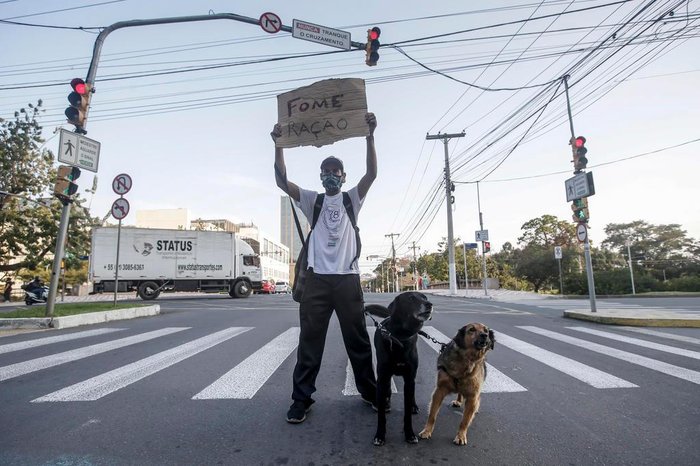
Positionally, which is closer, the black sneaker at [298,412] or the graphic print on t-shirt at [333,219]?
the black sneaker at [298,412]

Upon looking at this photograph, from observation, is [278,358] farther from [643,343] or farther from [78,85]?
[78,85]

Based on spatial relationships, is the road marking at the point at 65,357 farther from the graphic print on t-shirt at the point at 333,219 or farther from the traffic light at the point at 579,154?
the traffic light at the point at 579,154

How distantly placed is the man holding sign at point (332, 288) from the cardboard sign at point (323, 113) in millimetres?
440

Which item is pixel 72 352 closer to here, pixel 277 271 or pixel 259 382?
pixel 259 382

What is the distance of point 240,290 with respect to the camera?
70.9 feet

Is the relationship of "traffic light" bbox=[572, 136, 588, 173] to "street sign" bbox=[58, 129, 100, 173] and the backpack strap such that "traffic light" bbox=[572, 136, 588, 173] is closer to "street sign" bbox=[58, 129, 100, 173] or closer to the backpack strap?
the backpack strap

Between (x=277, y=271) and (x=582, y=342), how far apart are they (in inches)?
3380

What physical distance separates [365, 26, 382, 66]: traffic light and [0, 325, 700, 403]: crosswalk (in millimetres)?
5397

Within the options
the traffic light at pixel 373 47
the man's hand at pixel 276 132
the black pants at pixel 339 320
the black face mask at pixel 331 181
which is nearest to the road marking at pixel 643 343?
the black pants at pixel 339 320

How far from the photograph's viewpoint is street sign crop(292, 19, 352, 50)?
6.84m

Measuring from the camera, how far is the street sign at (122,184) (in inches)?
390

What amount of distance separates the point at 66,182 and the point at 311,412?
776cm

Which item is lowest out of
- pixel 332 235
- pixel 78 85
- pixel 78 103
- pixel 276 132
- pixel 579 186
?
pixel 332 235

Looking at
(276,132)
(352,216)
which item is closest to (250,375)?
(352,216)
